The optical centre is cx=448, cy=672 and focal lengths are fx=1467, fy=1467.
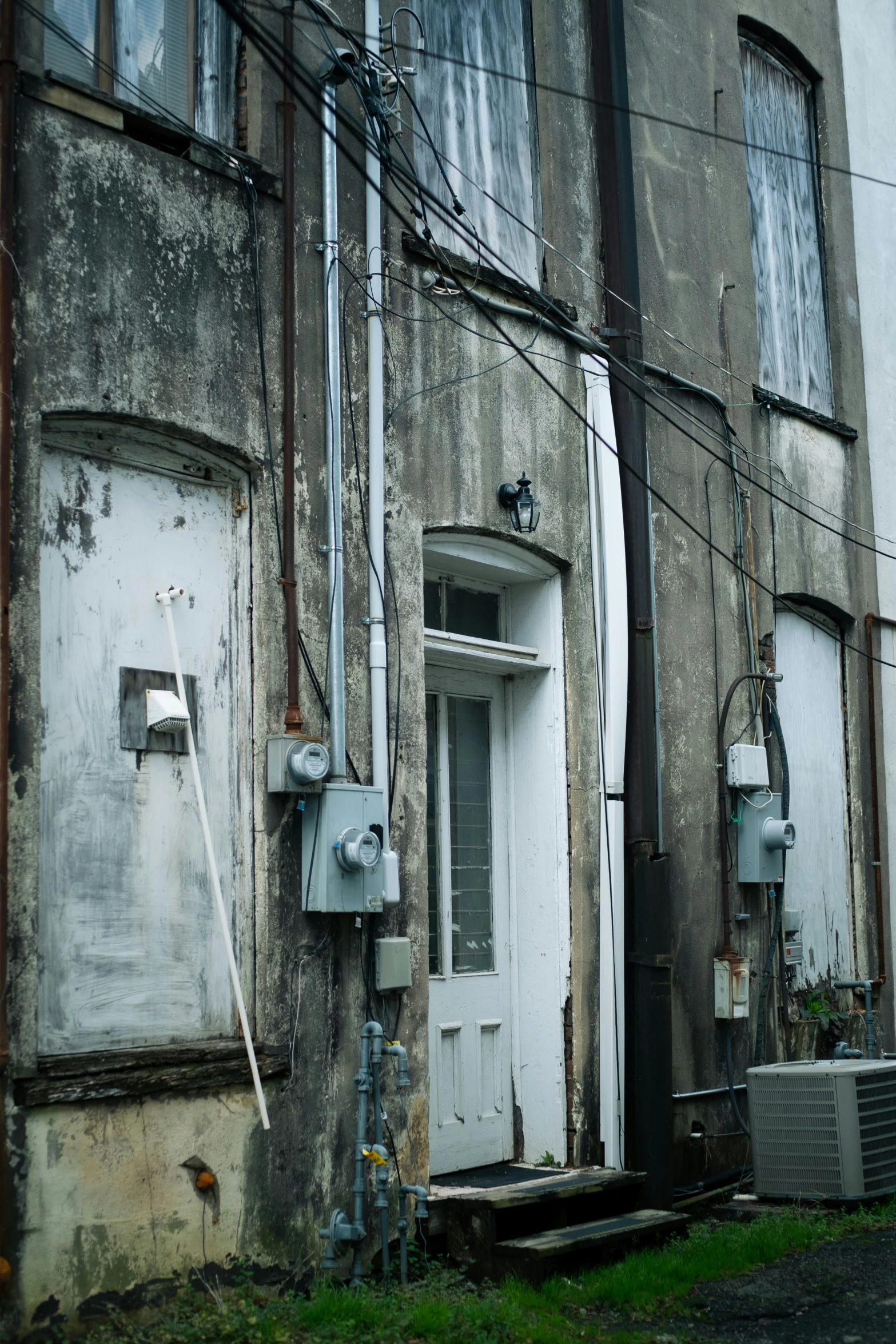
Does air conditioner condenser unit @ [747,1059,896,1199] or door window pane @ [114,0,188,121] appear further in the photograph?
air conditioner condenser unit @ [747,1059,896,1199]

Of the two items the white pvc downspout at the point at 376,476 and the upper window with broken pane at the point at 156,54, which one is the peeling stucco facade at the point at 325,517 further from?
the upper window with broken pane at the point at 156,54

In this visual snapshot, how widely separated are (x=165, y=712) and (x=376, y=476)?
5.63 feet

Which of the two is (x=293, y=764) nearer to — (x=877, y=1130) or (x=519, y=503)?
(x=519, y=503)

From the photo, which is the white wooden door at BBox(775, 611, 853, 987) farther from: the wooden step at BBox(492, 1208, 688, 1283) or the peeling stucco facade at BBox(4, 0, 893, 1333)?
the wooden step at BBox(492, 1208, 688, 1283)

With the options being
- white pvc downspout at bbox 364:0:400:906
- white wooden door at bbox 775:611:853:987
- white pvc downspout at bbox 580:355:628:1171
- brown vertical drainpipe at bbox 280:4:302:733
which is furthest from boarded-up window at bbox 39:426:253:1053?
white wooden door at bbox 775:611:853:987

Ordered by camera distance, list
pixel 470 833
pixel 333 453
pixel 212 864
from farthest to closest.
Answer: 1. pixel 470 833
2. pixel 333 453
3. pixel 212 864

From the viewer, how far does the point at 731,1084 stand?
355 inches

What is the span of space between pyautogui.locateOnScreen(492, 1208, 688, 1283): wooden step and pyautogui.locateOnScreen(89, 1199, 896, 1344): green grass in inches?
3.2

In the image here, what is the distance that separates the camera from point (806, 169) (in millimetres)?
11812

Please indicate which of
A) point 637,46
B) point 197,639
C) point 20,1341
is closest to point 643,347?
point 637,46

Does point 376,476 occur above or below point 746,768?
above

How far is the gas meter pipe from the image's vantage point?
9305 millimetres

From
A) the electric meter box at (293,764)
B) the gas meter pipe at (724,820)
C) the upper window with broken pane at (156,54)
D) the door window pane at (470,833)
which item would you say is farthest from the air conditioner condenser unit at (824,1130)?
the upper window with broken pane at (156,54)

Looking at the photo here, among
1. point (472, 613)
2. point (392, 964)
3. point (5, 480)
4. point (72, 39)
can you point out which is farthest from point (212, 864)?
point (72, 39)
